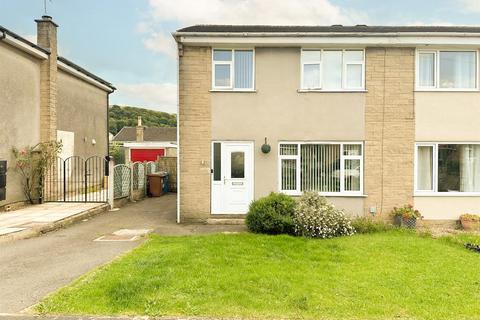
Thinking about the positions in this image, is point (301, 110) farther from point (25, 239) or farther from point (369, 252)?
point (25, 239)

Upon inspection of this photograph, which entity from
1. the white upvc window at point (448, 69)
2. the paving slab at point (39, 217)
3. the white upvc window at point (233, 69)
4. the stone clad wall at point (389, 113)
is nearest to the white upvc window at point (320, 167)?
the stone clad wall at point (389, 113)

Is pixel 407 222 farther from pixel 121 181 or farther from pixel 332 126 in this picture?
pixel 121 181

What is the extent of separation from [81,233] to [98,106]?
→ 1254 centimetres

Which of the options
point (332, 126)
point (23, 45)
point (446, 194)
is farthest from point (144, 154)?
point (446, 194)

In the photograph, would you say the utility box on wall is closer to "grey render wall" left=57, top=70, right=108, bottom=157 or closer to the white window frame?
"grey render wall" left=57, top=70, right=108, bottom=157

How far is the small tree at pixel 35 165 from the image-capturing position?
537 inches

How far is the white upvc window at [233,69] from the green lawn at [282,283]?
567cm

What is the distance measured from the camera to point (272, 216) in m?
9.60

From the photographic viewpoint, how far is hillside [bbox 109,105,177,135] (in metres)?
67.3

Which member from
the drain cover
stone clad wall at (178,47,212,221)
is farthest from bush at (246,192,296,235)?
the drain cover

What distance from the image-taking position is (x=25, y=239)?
9250 mm

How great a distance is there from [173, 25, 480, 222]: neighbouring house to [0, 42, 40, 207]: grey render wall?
6295 mm

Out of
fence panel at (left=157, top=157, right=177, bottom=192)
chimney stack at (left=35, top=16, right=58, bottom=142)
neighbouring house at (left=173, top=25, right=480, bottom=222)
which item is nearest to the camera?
neighbouring house at (left=173, top=25, right=480, bottom=222)

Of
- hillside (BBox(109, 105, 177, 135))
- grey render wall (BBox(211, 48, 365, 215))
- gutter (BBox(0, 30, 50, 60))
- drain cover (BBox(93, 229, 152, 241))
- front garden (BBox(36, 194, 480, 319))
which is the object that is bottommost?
drain cover (BBox(93, 229, 152, 241))
